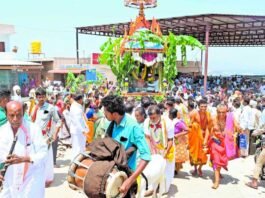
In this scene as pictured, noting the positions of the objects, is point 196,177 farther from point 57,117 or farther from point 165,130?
point 57,117

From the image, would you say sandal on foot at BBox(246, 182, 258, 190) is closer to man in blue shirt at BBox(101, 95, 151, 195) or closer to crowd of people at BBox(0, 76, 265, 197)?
crowd of people at BBox(0, 76, 265, 197)

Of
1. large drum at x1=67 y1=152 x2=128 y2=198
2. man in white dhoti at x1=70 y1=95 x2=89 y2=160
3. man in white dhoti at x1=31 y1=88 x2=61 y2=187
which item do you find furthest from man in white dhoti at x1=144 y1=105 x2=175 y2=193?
large drum at x1=67 y1=152 x2=128 y2=198

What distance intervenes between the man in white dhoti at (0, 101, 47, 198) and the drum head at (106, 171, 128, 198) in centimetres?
77

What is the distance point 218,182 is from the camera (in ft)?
18.6

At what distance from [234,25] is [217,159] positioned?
49.8 ft

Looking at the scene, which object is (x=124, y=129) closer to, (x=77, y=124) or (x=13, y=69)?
(x=77, y=124)

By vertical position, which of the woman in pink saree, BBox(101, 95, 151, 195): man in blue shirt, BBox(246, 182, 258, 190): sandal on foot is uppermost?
BBox(101, 95, 151, 195): man in blue shirt

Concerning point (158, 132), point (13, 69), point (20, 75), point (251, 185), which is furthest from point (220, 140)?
point (20, 75)

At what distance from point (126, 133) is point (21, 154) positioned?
907 mm

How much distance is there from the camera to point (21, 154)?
115 inches

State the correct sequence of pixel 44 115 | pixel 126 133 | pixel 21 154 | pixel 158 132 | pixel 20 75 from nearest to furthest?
pixel 126 133 → pixel 21 154 → pixel 158 132 → pixel 44 115 → pixel 20 75

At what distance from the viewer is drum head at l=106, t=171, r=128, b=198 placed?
2.46m

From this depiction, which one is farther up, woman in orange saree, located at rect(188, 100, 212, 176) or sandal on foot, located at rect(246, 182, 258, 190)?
Result: woman in orange saree, located at rect(188, 100, 212, 176)

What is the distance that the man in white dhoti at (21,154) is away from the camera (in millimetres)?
2889
